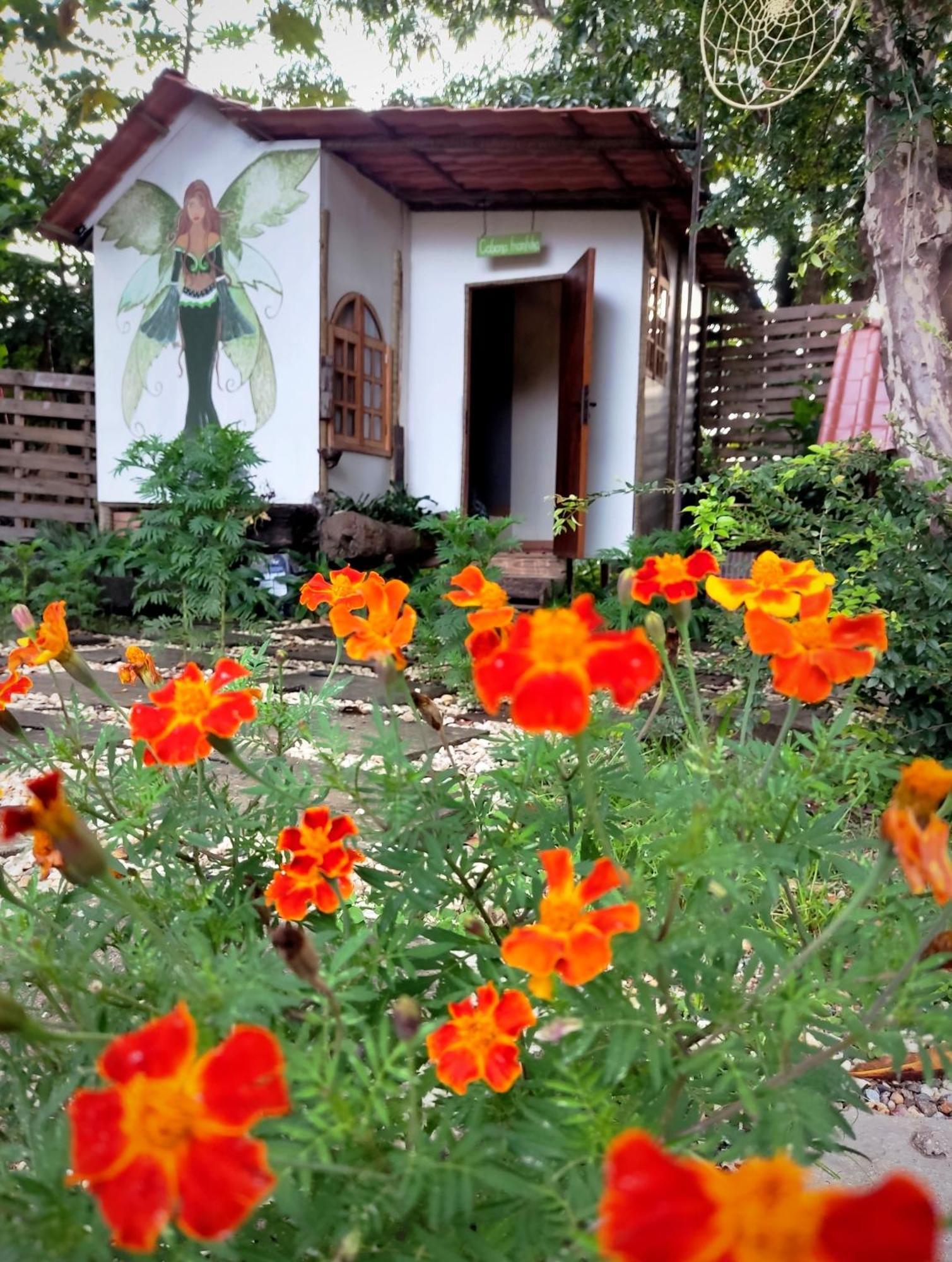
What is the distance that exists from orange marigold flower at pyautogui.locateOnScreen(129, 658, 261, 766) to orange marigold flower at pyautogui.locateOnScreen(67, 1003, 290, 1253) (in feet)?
0.87

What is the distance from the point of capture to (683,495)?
23.0ft

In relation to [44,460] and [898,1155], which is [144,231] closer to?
[44,460]

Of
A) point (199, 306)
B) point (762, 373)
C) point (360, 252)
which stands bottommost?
point (762, 373)

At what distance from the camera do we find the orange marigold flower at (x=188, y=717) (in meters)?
0.64

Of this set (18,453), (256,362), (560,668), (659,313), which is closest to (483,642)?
(560,668)

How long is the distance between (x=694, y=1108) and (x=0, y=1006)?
0.62 m

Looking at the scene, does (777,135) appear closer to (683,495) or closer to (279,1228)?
(683,495)

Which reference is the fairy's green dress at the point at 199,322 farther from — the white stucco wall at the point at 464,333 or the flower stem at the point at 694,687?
the flower stem at the point at 694,687

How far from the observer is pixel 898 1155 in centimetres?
A: 121

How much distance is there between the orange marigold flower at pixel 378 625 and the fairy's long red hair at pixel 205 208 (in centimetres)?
589

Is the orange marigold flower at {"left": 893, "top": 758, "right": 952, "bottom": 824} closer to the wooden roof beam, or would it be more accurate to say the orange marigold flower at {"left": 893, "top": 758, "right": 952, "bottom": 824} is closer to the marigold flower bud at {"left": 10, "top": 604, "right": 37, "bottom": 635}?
the marigold flower bud at {"left": 10, "top": 604, "right": 37, "bottom": 635}

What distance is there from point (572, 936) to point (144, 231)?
672 centimetres

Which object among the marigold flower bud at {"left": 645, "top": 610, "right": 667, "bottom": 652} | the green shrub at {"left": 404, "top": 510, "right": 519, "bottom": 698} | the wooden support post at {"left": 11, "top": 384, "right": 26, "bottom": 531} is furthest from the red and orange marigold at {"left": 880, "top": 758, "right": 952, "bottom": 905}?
the wooden support post at {"left": 11, "top": 384, "right": 26, "bottom": 531}

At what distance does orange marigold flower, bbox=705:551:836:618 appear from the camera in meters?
0.70
